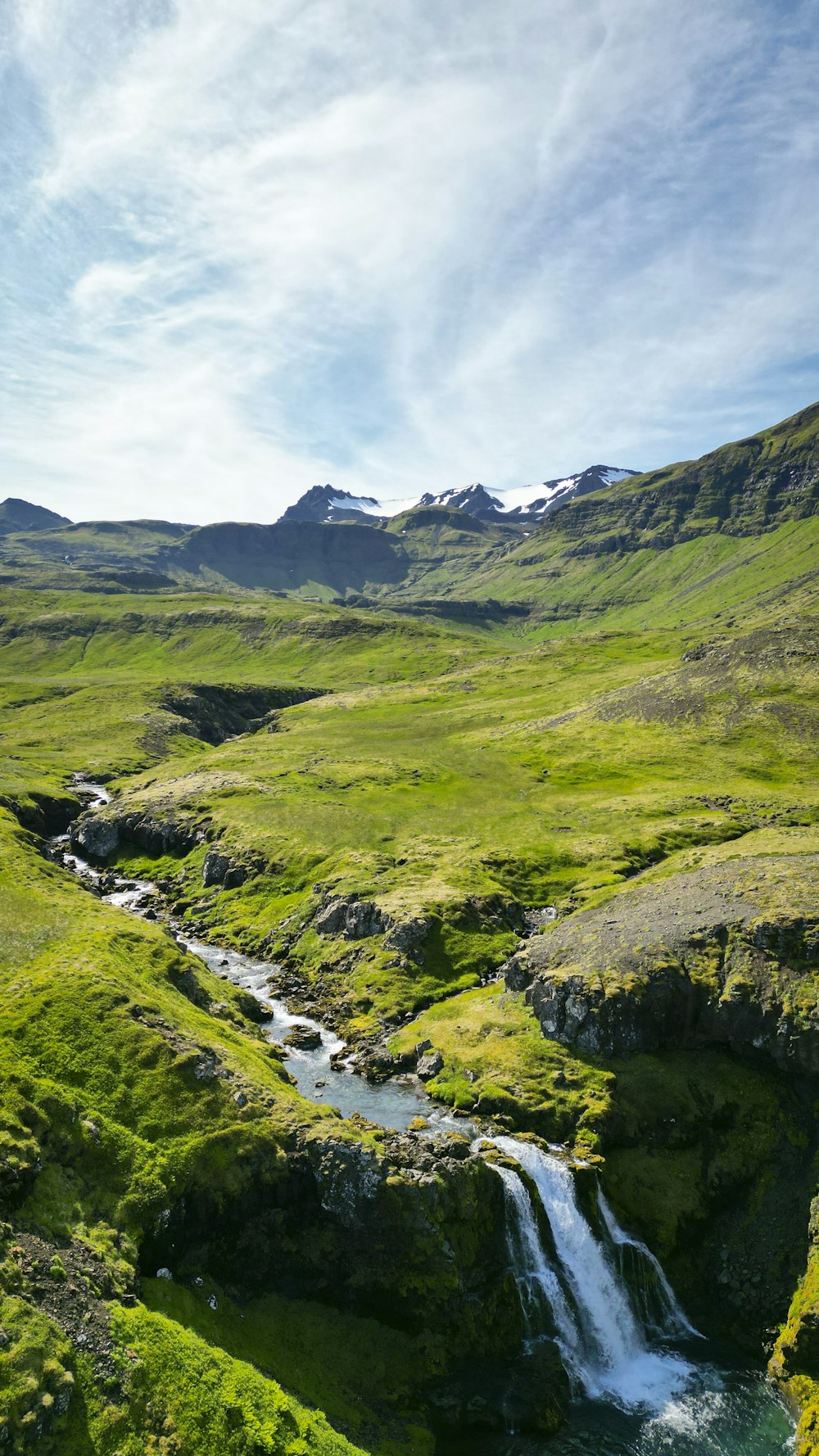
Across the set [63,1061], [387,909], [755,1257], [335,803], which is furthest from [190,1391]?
[335,803]

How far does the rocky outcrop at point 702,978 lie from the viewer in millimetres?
56281

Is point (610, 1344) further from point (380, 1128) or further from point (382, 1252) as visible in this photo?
point (380, 1128)

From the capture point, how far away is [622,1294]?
45.9m

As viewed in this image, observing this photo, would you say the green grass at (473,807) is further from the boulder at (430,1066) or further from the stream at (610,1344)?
the stream at (610,1344)

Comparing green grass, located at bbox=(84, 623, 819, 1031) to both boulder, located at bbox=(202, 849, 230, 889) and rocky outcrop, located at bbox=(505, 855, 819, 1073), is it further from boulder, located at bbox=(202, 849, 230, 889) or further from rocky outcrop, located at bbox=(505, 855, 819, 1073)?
rocky outcrop, located at bbox=(505, 855, 819, 1073)

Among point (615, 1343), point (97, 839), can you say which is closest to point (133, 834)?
point (97, 839)

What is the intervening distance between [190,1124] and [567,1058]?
31.7 metres

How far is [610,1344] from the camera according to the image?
43812mm

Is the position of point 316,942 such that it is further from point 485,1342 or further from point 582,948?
point 485,1342

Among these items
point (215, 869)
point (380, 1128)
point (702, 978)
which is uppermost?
point (702, 978)

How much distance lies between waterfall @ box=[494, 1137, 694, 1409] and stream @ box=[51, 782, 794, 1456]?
6 cm

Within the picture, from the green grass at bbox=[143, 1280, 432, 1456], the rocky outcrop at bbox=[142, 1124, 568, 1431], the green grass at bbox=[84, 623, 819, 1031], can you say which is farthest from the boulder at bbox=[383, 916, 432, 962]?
the green grass at bbox=[143, 1280, 432, 1456]

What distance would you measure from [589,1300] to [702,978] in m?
24.6

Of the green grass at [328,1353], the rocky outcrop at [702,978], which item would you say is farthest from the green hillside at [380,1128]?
the rocky outcrop at [702,978]
